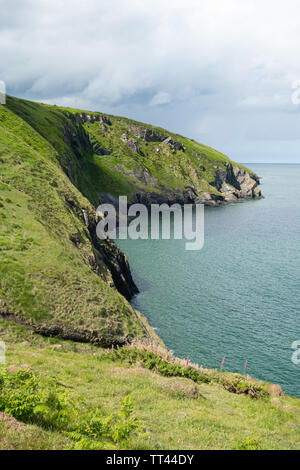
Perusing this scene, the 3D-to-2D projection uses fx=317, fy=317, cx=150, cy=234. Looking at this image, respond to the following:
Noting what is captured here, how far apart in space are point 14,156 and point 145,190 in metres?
122

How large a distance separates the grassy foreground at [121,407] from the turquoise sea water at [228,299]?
14.5 metres

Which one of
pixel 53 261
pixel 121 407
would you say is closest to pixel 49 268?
pixel 53 261

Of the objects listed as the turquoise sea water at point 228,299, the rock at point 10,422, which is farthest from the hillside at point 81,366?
the turquoise sea water at point 228,299

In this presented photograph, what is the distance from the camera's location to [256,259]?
7988 cm

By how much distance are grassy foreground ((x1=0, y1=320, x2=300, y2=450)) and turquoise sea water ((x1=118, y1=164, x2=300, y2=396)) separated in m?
14.5

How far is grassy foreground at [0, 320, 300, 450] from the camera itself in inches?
429

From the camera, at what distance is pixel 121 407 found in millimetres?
14898

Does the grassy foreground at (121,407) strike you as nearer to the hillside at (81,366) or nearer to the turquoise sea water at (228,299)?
the hillside at (81,366)

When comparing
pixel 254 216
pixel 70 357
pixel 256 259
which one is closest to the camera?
pixel 70 357

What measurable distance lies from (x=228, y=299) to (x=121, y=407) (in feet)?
144

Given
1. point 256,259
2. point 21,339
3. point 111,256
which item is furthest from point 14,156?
point 256,259

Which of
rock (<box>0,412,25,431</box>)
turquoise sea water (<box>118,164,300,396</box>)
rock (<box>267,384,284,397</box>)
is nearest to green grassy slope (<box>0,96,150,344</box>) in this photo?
turquoise sea water (<box>118,164,300,396</box>)

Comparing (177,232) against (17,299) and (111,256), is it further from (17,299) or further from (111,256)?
(17,299)

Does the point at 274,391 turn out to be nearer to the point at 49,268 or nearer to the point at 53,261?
the point at 49,268
